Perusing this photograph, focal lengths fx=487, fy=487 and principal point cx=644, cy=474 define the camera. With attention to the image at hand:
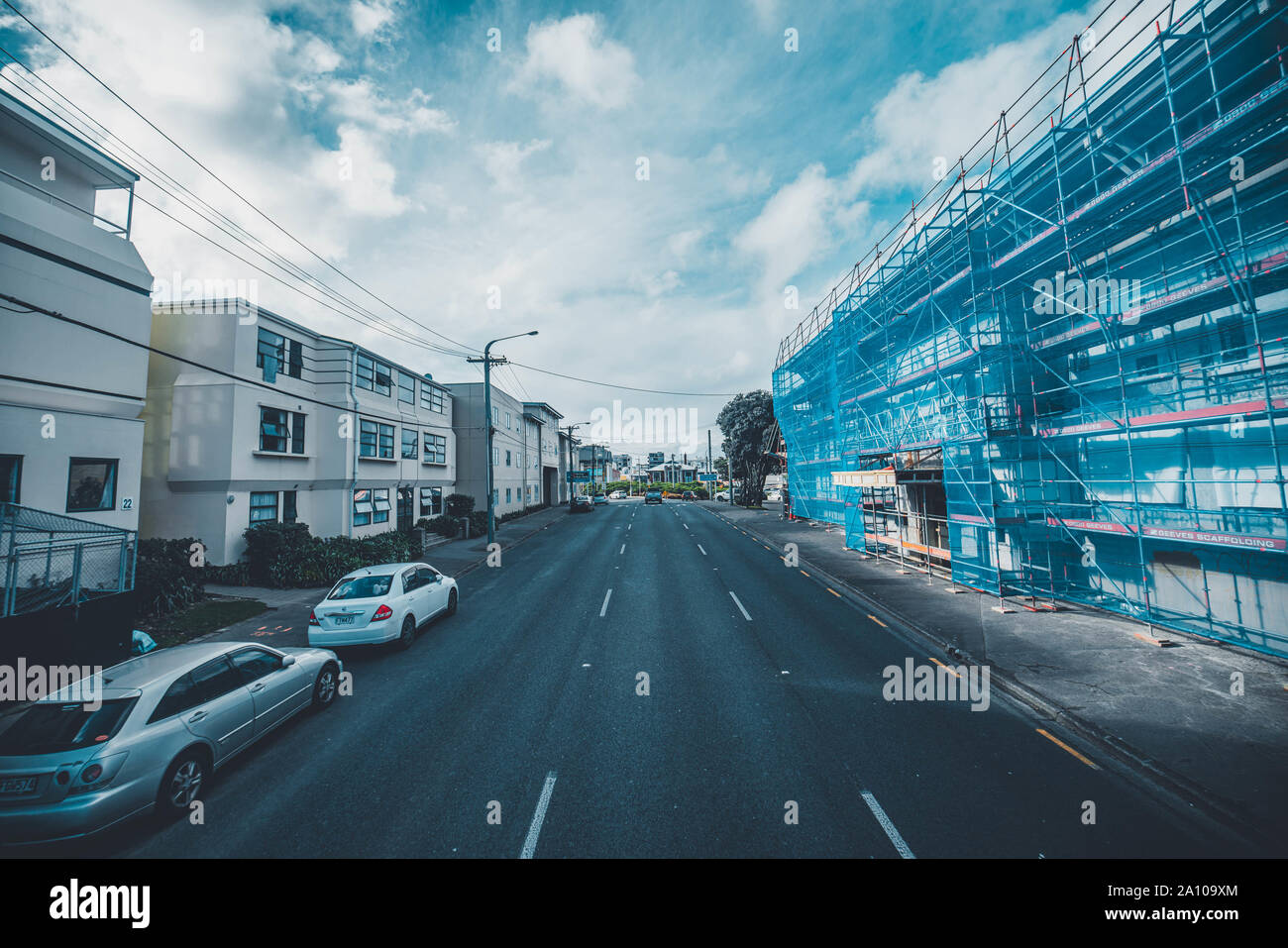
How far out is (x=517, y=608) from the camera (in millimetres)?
12227

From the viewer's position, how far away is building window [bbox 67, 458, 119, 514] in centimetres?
1088

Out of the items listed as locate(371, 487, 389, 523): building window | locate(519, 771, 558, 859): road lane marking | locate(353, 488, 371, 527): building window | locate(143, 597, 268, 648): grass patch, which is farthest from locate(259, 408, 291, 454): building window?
locate(519, 771, 558, 859): road lane marking

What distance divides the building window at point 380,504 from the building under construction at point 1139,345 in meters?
20.6

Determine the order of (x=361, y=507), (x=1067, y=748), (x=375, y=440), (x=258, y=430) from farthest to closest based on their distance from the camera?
(x=375, y=440)
(x=361, y=507)
(x=258, y=430)
(x=1067, y=748)

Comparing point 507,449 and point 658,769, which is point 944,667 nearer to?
point 658,769

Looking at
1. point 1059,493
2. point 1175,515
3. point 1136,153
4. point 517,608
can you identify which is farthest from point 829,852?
point 1136,153

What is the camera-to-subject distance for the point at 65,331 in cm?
1084

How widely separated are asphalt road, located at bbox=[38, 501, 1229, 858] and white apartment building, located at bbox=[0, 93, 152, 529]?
26.5ft

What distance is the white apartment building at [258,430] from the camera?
1496cm

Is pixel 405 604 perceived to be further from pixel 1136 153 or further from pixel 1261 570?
pixel 1136 153

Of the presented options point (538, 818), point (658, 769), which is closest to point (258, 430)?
point (538, 818)

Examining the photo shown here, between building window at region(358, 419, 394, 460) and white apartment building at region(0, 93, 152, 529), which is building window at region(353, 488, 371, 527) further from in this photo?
white apartment building at region(0, 93, 152, 529)

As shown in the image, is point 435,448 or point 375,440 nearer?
point 375,440

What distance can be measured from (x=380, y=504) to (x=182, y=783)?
18411 mm
